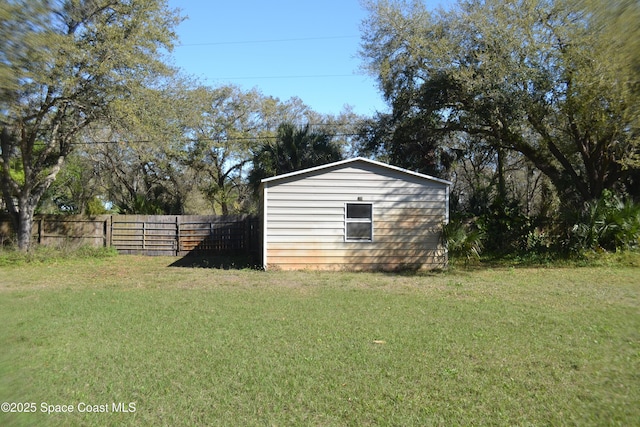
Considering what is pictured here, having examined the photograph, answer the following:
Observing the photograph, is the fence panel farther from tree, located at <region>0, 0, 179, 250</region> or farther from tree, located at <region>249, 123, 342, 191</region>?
tree, located at <region>249, 123, 342, 191</region>

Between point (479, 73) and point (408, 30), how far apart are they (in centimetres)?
318

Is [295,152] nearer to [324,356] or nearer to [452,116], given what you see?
[452,116]

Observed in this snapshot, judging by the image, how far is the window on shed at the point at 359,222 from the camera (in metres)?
Result: 15.3

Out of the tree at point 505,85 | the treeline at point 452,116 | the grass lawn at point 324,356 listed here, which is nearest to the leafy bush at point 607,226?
the treeline at point 452,116

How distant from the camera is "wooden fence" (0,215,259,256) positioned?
20.7m

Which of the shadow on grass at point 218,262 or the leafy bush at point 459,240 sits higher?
the leafy bush at point 459,240

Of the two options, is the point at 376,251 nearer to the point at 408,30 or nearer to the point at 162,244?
the point at 408,30

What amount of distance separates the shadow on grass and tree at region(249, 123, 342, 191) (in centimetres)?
457

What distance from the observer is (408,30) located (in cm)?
1786

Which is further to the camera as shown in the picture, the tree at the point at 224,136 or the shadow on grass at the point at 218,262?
the tree at the point at 224,136

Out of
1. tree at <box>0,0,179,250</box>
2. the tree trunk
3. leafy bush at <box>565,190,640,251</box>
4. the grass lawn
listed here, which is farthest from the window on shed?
the tree trunk

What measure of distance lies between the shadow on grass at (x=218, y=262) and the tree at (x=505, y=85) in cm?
830

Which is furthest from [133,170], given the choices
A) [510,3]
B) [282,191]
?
[510,3]

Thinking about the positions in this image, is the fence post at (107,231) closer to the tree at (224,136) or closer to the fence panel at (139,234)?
the fence panel at (139,234)
